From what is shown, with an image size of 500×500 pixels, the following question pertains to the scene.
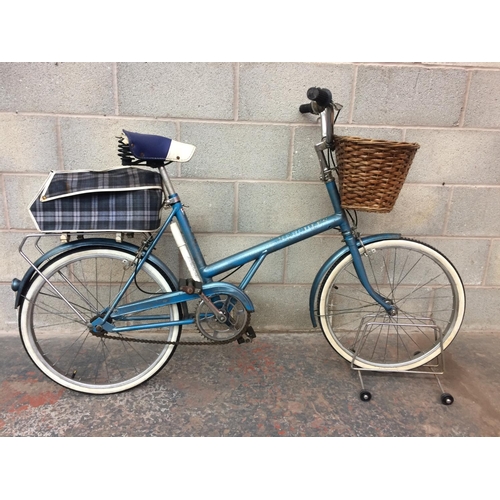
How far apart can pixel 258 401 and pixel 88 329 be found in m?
0.99

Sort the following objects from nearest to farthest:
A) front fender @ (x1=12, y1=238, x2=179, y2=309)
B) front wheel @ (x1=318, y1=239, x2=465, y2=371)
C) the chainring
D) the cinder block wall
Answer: front fender @ (x1=12, y1=238, x2=179, y2=309)
the chainring
the cinder block wall
front wheel @ (x1=318, y1=239, x2=465, y2=371)

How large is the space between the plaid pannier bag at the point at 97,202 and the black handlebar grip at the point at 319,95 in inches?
34.3

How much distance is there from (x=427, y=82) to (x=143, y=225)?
191 centimetres

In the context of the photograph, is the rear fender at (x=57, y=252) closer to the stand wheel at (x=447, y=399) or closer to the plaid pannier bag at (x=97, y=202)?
the plaid pannier bag at (x=97, y=202)

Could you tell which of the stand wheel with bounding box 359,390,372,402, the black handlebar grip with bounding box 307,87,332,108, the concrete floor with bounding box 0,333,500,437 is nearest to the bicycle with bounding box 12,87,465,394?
the black handlebar grip with bounding box 307,87,332,108

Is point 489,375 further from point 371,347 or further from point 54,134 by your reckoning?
Answer: point 54,134

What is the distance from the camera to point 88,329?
6.40 feet

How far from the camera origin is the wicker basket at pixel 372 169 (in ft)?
5.59

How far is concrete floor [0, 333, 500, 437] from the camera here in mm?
1739

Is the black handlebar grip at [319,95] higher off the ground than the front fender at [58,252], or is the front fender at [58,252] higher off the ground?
the black handlebar grip at [319,95]

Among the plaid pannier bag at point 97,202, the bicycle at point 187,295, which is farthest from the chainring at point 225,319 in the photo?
the plaid pannier bag at point 97,202

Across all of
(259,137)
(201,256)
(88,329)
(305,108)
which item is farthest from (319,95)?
(88,329)

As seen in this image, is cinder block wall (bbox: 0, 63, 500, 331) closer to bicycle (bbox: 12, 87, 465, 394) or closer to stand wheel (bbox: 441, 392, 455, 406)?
bicycle (bbox: 12, 87, 465, 394)

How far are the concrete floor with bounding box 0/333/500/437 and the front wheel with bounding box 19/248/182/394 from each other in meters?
0.12
